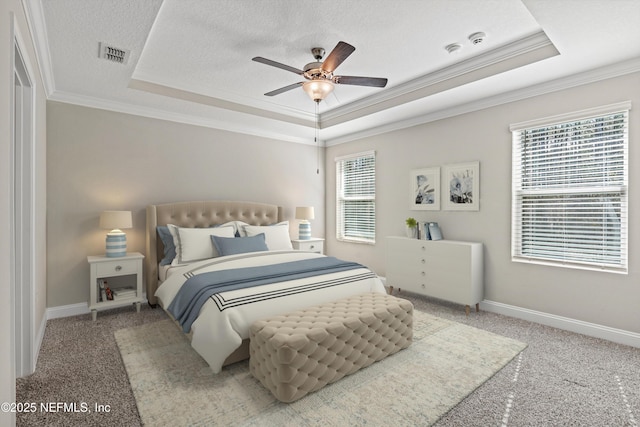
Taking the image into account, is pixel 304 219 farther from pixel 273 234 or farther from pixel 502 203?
pixel 502 203

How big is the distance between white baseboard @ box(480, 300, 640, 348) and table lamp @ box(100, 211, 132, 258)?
4.28 m

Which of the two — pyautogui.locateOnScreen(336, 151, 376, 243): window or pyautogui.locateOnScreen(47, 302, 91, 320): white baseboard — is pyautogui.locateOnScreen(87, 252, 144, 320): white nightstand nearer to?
pyautogui.locateOnScreen(47, 302, 91, 320): white baseboard

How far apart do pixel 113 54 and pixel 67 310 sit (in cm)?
282

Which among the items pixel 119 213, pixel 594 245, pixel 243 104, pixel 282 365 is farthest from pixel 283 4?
pixel 594 245

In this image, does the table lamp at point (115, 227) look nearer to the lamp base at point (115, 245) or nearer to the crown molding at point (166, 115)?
the lamp base at point (115, 245)

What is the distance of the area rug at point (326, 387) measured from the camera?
1908 millimetres

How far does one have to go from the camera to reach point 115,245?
364cm

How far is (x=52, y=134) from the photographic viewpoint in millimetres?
3551

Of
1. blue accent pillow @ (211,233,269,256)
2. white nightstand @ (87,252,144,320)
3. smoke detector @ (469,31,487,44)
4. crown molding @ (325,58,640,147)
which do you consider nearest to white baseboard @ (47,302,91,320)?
white nightstand @ (87,252,144,320)

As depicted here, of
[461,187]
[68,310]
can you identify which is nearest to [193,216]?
[68,310]

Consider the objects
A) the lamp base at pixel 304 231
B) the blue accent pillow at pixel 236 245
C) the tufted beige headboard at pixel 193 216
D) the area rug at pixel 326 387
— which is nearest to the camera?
the area rug at pixel 326 387

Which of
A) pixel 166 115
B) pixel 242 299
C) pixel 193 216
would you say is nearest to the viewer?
pixel 242 299

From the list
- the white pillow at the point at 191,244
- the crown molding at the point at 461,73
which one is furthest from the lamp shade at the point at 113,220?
the crown molding at the point at 461,73

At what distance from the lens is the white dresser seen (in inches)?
146
